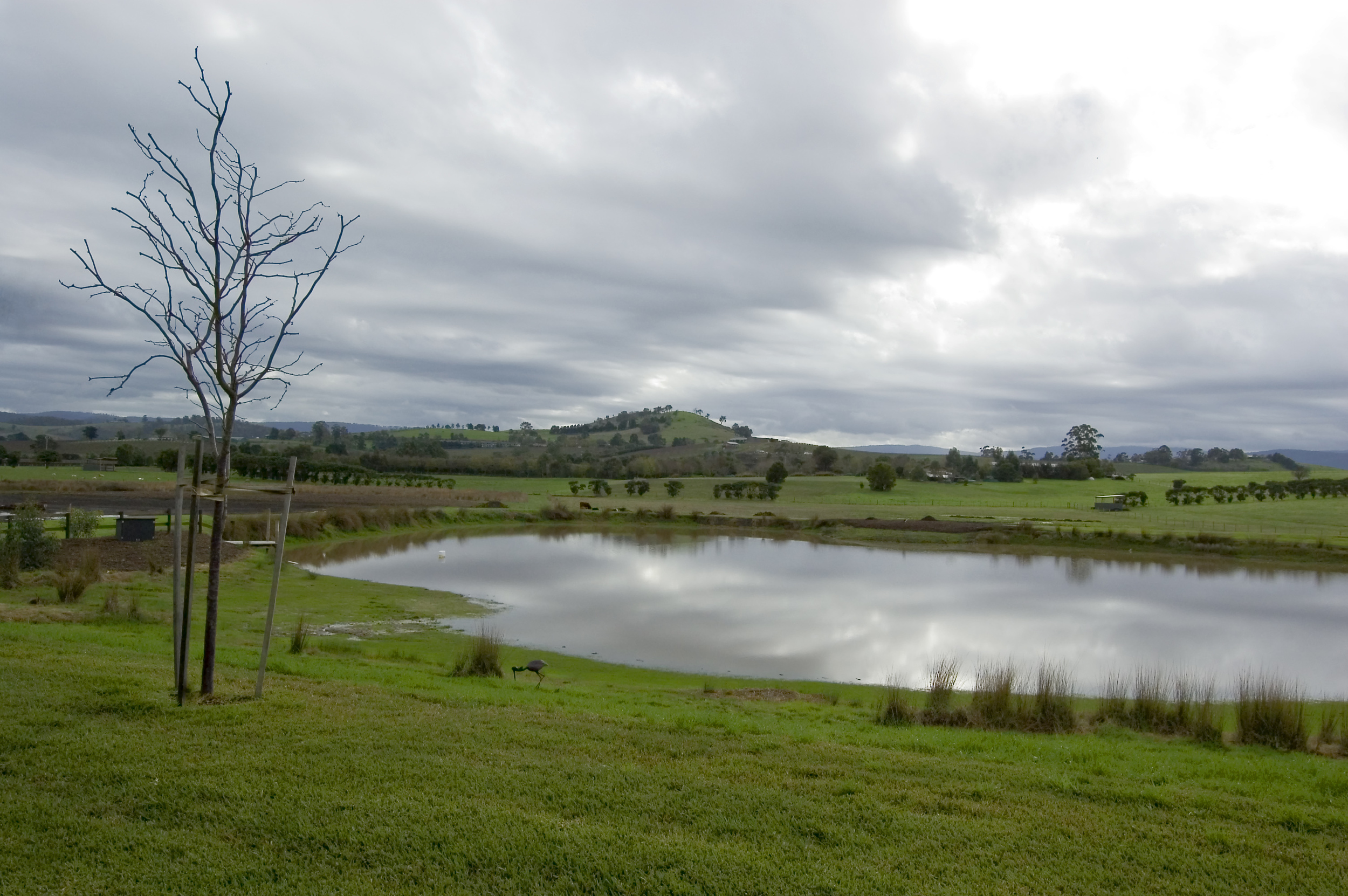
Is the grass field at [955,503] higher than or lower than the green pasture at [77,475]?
higher

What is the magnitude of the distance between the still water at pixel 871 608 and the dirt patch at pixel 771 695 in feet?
9.13

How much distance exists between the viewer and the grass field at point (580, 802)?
14.6ft

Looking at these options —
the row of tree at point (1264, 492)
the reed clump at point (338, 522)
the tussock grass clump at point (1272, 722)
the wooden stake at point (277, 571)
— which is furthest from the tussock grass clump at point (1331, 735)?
the row of tree at point (1264, 492)

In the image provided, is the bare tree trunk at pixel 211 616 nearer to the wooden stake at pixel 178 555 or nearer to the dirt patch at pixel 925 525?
the wooden stake at pixel 178 555

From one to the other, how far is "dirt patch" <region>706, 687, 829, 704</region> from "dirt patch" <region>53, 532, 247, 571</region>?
513 inches

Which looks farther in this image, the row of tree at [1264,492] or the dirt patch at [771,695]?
the row of tree at [1264,492]

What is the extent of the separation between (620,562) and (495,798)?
30439 mm

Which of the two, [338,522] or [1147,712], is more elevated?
[1147,712]

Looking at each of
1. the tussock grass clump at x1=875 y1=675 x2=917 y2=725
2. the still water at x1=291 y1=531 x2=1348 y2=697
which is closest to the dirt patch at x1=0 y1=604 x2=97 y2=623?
the still water at x1=291 y1=531 x2=1348 y2=697

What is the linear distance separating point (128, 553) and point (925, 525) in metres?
40.5

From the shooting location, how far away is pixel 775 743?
7.07 meters

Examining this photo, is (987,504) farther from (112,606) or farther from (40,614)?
(40,614)

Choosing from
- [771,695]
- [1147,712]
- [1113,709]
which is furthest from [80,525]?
[1147,712]

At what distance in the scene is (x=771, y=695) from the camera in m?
13.0
